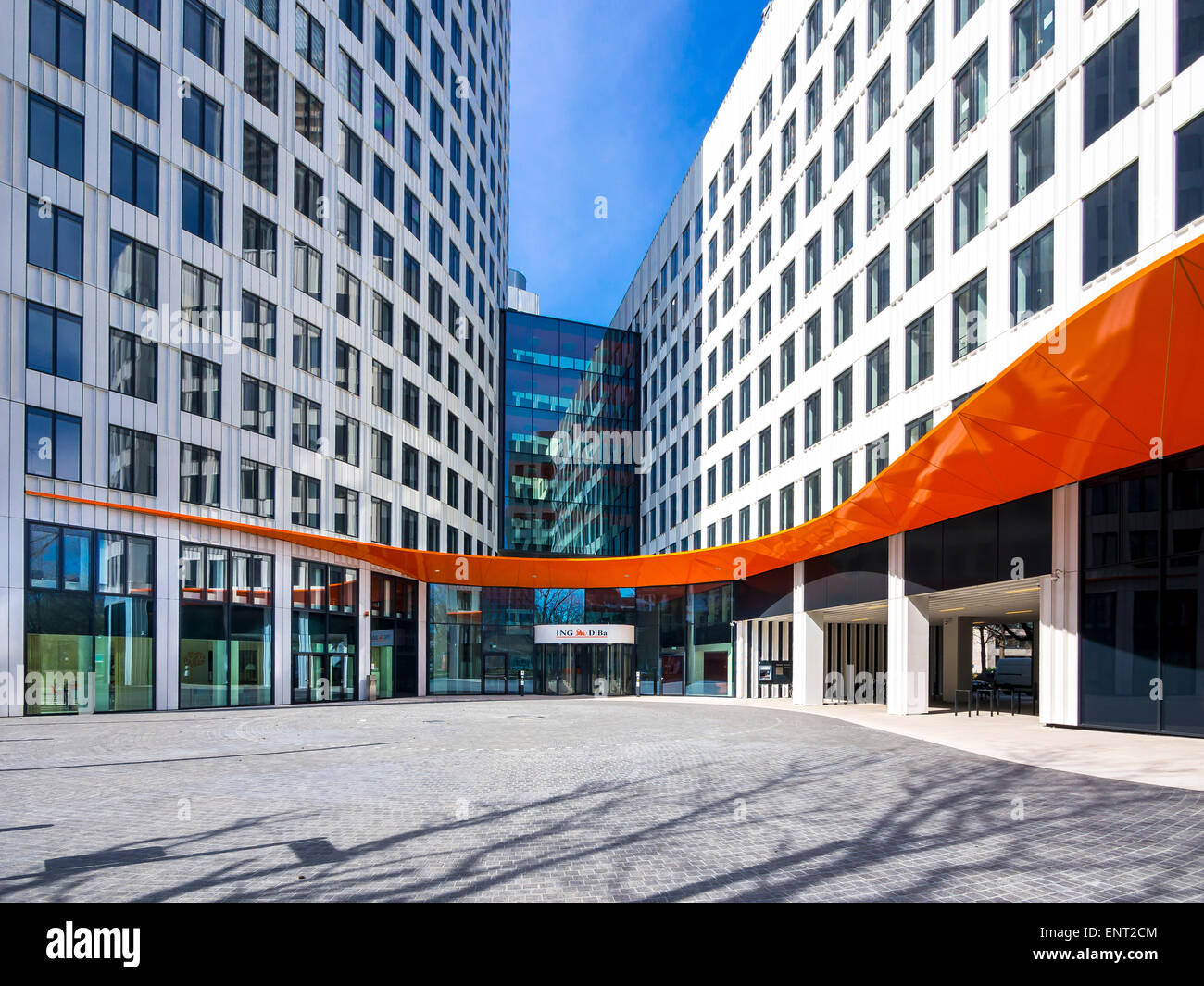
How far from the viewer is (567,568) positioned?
41219mm

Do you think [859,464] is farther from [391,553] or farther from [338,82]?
[338,82]

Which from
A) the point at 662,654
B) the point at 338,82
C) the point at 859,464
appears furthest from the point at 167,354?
the point at 662,654

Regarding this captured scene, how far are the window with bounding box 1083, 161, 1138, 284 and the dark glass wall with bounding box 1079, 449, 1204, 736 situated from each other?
406 centimetres

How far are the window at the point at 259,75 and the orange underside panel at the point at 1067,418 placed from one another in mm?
15356

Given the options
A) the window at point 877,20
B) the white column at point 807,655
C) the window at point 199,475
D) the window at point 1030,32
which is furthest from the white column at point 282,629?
the window at point 1030,32

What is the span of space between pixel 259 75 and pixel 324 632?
67.0 ft

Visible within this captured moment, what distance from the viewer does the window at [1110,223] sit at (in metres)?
16.9

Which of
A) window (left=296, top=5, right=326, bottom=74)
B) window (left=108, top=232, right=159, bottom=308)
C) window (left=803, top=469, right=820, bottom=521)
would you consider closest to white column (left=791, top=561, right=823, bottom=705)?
window (left=803, top=469, right=820, bottom=521)

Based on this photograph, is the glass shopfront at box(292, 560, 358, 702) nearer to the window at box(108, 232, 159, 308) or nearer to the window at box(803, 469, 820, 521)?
the window at box(108, 232, 159, 308)

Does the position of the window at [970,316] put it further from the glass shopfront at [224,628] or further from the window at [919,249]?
the glass shopfront at [224,628]

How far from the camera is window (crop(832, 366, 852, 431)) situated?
2980 centimetres

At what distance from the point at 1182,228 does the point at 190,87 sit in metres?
28.6

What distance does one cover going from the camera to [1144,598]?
674 inches

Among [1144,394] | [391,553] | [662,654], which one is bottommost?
[662,654]
